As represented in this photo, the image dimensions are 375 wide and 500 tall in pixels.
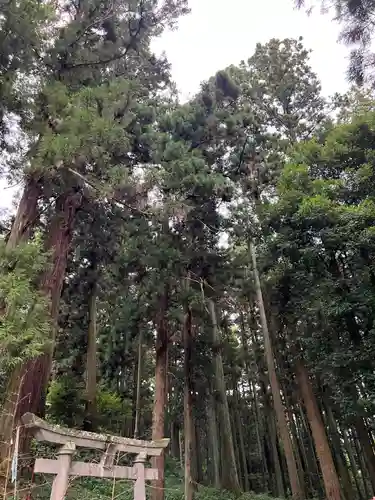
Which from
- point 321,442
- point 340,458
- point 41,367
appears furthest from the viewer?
point 340,458

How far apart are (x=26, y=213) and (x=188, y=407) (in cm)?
512

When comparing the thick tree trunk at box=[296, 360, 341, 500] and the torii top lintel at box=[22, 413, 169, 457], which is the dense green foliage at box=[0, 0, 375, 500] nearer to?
the thick tree trunk at box=[296, 360, 341, 500]

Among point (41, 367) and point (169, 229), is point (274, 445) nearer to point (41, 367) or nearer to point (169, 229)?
A: point (169, 229)

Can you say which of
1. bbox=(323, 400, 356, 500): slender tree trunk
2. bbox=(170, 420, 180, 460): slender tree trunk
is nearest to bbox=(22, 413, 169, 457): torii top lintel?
bbox=(323, 400, 356, 500): slender tree trunk

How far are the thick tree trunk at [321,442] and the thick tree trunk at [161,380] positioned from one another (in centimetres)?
331

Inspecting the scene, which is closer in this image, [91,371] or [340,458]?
[91,371]

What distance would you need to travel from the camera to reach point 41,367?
173 inches

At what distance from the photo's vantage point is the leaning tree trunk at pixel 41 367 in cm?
384

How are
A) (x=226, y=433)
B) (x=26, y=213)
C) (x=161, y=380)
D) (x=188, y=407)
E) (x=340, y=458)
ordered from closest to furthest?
(x=26, y=213) → (x=161, y=380) → (x=188, y=407) → (x=226, y=433) → (x=340, y=458)

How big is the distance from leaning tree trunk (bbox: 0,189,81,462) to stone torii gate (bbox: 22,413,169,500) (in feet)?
1.59

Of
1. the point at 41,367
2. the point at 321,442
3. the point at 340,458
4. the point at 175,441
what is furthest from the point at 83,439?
the point at 175,441

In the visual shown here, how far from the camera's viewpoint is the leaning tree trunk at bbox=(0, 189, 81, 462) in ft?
12.6

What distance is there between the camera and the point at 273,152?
1091 cm

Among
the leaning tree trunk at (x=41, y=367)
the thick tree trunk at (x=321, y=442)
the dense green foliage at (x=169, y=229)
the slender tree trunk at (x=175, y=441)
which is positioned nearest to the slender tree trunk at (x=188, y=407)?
the dense green foliage at (x=169, y=229)
